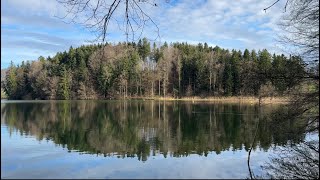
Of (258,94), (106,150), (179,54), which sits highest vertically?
(179,54)

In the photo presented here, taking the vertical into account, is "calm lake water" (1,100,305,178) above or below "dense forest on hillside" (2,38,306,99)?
below

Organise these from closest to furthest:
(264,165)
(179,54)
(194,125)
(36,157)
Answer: (264,165), (36,157), (194,125), (179,54)

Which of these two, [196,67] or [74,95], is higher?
[196,67]

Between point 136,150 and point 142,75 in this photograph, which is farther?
point 142,75

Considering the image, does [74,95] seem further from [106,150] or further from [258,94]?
[258,94]

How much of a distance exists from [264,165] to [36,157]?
8484 mm

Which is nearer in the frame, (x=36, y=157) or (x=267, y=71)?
(x=267, y=71)

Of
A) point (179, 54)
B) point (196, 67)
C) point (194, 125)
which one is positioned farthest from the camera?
point (179, 54)

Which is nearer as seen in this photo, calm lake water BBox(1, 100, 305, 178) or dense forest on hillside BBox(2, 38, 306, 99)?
calm lake water BBox(1, 100, 305, 178)

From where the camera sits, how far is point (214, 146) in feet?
60.8

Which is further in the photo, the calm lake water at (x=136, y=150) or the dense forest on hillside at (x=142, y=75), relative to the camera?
Answer: the dense forest on hillside at (x=142, y=75)

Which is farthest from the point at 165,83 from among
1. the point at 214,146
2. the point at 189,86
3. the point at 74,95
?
the point at 214,146

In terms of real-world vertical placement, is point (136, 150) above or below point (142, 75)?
below

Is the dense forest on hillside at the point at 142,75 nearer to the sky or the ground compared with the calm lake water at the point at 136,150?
nearer to the sky
